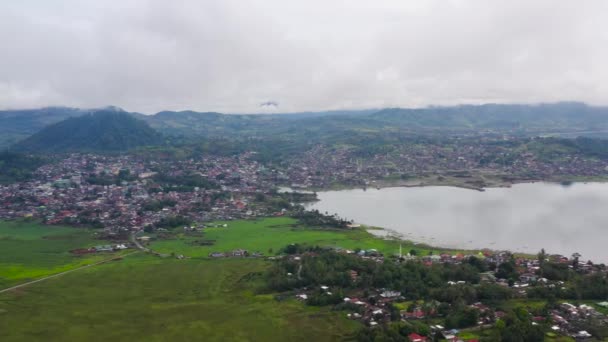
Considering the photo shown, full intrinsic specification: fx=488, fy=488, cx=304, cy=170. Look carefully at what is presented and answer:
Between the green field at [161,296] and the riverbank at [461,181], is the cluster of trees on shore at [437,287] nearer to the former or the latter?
the green field at [161,296]

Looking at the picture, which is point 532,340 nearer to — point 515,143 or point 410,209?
point 410,209

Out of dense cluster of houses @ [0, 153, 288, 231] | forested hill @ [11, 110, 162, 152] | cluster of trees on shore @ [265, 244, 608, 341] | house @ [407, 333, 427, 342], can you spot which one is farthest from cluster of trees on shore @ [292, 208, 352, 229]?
forested hill @ [11, 110, 162, 152]

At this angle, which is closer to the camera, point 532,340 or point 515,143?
point 532,340

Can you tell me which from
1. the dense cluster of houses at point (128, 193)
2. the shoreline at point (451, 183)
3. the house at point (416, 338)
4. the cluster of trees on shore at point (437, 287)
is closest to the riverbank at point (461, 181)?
the shoreline at point (451, 183)

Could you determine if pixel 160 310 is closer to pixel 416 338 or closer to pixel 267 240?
pixel 416 338

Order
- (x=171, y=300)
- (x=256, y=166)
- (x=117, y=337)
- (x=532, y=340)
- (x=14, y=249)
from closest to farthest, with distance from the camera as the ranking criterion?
(x=532, y=340)
(x=117, y=337)
(x=171, y=300)
(x=14, y=249)
(x=256, y=166)

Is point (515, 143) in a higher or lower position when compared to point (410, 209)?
higher

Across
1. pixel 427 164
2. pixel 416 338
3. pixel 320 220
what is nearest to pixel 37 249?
pixel 320 220

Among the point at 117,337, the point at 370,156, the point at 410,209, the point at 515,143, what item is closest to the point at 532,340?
the point at 117,337

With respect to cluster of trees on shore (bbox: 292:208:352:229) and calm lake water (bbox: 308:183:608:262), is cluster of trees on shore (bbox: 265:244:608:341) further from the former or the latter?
cluster of trees on shore (bbox: 292:208:352:229)
